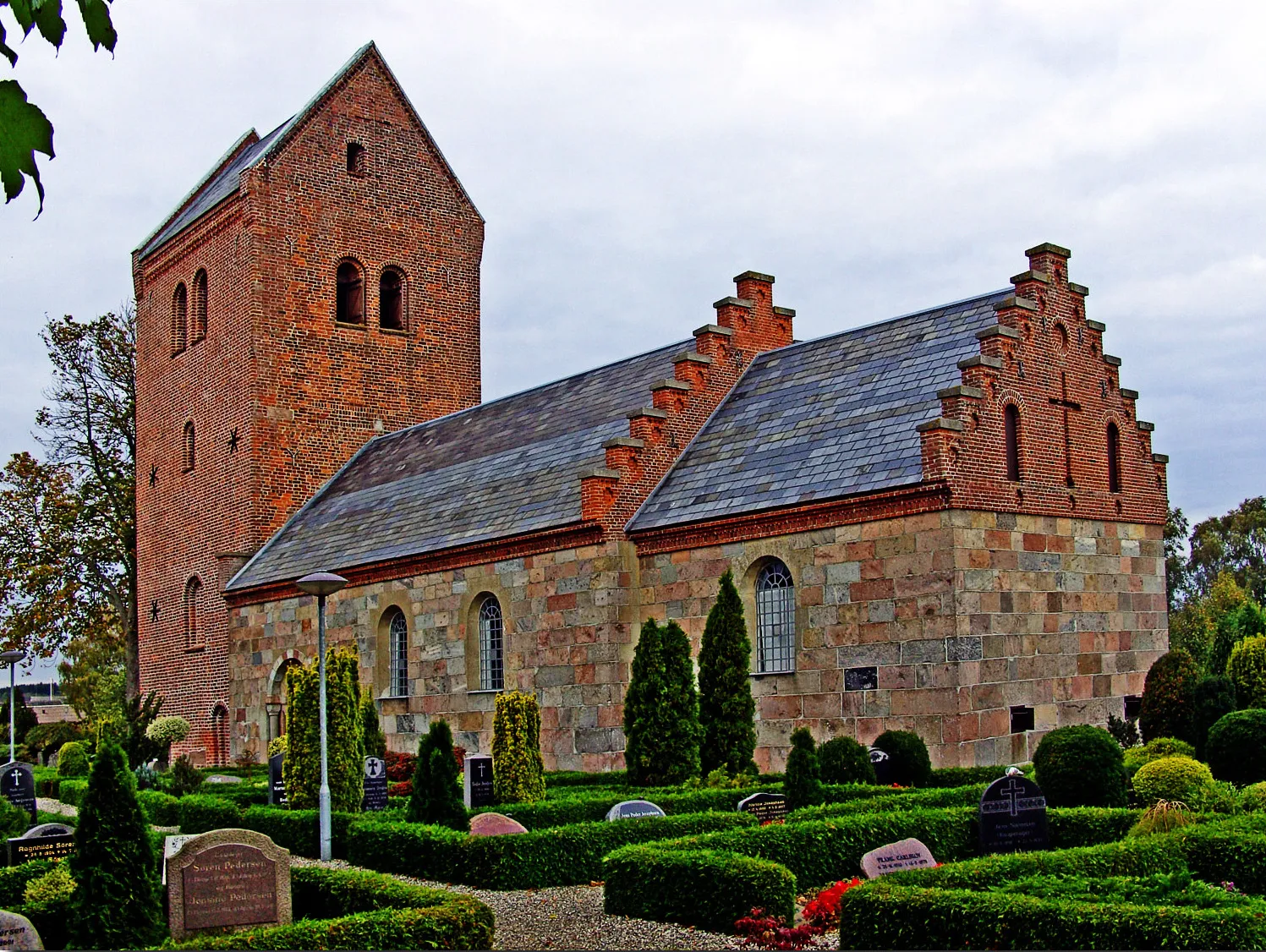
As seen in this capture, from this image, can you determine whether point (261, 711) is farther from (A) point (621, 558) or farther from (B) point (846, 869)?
(B) point (846, 869)

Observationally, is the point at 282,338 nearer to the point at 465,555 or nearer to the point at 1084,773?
the point at 465,555

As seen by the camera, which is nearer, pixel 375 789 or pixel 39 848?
pixel 39 848

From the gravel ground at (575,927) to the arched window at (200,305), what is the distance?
24706 millimetres

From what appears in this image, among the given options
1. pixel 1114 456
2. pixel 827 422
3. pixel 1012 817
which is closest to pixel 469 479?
pixel 827 422

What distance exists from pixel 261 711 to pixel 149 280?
13.9m

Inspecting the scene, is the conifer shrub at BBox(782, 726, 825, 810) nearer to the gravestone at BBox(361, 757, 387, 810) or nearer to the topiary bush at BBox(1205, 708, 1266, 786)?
the topiary bush at BBox(1205, 708, 1266, 786)

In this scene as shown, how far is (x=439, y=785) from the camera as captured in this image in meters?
15.4

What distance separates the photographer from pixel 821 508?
19.7 metres

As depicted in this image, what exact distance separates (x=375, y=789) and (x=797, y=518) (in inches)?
278

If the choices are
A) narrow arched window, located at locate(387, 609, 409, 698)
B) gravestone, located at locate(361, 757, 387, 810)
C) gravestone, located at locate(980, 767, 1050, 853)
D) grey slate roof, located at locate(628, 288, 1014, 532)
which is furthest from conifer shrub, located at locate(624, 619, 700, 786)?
narrow arched window, located at locate(387, 609, 409, 698)

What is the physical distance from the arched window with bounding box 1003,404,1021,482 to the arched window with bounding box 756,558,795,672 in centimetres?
358

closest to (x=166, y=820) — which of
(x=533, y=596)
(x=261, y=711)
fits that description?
(x=533, y=596)

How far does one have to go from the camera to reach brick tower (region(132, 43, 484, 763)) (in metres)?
32.5

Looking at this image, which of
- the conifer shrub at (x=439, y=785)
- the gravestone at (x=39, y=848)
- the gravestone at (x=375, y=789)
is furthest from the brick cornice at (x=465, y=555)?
the gravestone at (x=39, y=848)
